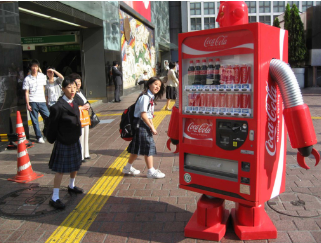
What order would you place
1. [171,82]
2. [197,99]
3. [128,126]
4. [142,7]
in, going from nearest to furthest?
[197,99], [128,126], [171,82], [142,7]

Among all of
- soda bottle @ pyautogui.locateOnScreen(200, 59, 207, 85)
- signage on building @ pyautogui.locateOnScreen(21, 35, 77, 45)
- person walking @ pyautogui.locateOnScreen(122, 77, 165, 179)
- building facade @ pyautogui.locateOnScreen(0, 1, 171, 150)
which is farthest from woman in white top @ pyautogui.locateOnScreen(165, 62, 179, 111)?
soda bottle @ pyautogui.locateOnScreen(200, 59, 207, 85)

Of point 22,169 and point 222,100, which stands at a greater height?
point 222,100

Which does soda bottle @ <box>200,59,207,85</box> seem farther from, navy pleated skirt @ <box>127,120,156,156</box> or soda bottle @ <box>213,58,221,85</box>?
navy pleated skirt @ <box>127,120,156,156</box>

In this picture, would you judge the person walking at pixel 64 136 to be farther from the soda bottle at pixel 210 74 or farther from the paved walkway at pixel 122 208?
the soda bottle at pixel 210 74

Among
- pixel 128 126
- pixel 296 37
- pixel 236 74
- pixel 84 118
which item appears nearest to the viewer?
pixel 236 74

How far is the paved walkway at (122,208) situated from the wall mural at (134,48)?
12136 mm

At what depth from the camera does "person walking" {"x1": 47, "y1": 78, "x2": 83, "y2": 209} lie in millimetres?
4094

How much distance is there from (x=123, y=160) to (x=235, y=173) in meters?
3.36

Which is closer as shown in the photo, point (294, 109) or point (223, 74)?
point (294, 109)

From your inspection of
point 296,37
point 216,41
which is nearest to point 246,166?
point 216,41

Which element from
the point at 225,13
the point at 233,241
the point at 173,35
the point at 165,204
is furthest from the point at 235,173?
the point at 173,35

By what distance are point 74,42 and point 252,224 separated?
1283 cm

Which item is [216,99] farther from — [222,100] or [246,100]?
[246,100]

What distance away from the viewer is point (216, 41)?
317 centimetres
